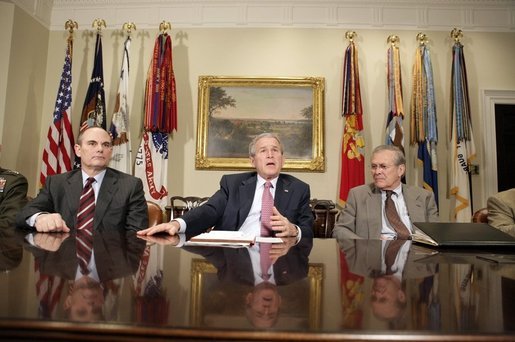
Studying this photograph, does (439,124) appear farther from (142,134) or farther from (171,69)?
(142,134)

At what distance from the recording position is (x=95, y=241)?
1.30 meters

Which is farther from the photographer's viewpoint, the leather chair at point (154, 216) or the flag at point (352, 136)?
the flag at point (352, 136)

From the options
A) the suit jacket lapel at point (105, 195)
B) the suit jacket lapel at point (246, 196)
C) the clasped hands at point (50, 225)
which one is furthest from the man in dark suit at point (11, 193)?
the suit jacket lapel at point (246, 196)

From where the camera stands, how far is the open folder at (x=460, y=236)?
141 cm

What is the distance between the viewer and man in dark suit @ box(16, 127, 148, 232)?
233 cm

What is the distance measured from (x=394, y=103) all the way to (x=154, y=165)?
3.30 meters

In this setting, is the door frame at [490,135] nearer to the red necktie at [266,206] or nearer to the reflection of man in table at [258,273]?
the red necktie at [266,206]

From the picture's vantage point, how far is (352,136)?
4852 mm

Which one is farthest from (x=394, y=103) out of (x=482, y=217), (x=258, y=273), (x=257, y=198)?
(x=258, y=273)

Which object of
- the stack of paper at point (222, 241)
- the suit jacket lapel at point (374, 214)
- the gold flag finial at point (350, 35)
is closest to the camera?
the stack of paper at point (222, 241)

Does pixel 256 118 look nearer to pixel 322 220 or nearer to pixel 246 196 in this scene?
pixel 322 220

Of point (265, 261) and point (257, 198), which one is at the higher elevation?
point (257, 198)

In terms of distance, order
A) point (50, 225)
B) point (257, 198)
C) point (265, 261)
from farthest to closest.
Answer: point (257, 198)
point (50, 225)
point (265, 261)

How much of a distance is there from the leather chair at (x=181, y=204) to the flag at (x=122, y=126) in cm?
76
